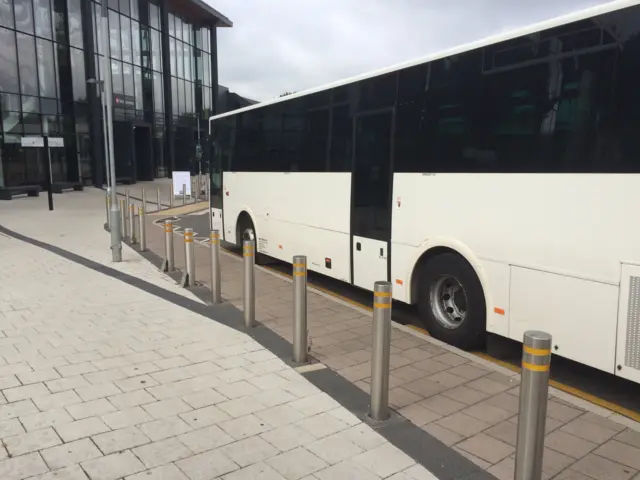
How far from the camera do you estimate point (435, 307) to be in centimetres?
602

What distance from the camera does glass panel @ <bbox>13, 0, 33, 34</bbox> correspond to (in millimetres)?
27297

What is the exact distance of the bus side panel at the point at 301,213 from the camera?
304 inches

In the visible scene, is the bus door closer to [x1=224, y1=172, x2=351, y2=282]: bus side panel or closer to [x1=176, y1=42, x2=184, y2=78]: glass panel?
[x1=224, y1=172, x2=351, y2=282]: bus side panel

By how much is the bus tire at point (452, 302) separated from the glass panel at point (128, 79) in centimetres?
3496

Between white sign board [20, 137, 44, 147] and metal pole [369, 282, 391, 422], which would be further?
white sign board [20, 137, 44, 147]

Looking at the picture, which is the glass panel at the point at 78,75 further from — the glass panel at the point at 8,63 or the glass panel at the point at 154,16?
the glass panel at the point at 154,16

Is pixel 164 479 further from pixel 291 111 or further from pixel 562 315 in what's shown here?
pixel 291 111

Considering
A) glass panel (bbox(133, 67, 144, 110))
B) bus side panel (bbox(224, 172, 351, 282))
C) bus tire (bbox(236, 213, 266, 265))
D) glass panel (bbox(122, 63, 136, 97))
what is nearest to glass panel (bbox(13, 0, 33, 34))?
glass panel (bbox(122, 63, 136, 97))

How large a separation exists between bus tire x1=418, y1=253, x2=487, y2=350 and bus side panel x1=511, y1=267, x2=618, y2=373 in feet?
1.68

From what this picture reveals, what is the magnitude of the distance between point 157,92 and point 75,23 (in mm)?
9367

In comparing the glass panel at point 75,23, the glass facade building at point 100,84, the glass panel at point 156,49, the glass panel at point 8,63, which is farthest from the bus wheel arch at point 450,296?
the glass panel at point 156,49

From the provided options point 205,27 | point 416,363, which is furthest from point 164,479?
point 205,27

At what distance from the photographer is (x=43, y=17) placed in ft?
95.0

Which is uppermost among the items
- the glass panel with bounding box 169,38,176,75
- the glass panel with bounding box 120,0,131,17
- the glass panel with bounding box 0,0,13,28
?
the glass panel with bounding box 120,0,131,17
